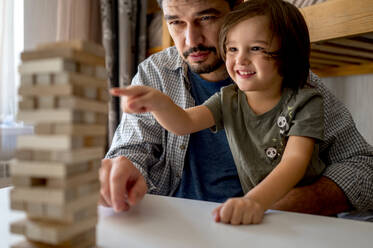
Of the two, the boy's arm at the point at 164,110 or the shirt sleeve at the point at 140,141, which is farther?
the shirt sleeve at the point at 140,141

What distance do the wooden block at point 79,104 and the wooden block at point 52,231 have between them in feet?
0.35

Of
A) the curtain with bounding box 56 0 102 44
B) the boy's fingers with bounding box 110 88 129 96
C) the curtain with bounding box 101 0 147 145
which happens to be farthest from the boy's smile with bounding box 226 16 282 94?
the curtain with bounding box 101 0 147 145

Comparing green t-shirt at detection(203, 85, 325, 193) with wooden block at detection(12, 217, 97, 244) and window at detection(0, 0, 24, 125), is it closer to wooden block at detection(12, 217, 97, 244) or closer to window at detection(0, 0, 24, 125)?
wooden block at detection(12, 217, 97, 244)

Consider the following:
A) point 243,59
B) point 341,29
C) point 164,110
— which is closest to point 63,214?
point 164,110

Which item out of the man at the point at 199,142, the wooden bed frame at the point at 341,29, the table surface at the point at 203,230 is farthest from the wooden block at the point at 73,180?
the wooden bed frame at the point at 341,29

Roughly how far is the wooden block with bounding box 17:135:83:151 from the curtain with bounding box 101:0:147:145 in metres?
1.88

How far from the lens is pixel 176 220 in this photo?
48 cm

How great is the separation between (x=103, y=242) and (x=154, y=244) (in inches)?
2.4

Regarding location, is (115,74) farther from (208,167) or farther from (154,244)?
(154,244)

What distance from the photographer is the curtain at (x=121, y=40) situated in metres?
2.18

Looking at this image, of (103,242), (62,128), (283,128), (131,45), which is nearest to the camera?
(62,128)

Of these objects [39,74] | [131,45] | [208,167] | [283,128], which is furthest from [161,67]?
[131,45]

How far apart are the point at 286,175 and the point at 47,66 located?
46 cm

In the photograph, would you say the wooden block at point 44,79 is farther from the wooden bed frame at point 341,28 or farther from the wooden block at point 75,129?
the wooden bed frame at point 341,28
